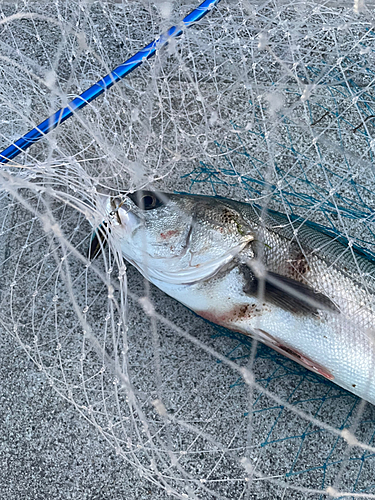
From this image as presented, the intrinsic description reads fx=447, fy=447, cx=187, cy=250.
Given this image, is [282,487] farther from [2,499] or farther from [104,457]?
[2,499]

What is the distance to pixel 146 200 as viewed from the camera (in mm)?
1754

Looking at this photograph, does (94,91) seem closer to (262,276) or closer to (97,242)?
(97,242)

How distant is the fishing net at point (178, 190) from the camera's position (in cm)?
179

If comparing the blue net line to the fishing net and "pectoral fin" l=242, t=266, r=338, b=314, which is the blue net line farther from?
"pectoral fin" l=242, t=266, r=338, b=314

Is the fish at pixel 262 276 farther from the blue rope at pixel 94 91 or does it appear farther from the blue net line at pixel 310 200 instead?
the blue rope at pixel 94 91

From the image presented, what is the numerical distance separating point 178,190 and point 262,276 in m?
0.63

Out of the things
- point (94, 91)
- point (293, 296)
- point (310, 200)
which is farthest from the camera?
point (310, 200)

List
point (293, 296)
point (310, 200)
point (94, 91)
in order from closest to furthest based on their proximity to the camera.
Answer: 1. point (293, 296)
2. point (94, 91)
3. point (310, 200)

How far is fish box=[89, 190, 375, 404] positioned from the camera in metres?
1.67

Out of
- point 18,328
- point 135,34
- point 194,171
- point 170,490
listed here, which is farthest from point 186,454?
point 135,34

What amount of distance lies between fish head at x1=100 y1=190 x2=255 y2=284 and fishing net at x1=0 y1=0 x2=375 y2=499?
0.09 meters

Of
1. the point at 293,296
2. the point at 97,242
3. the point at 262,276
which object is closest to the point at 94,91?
the point at 97,242

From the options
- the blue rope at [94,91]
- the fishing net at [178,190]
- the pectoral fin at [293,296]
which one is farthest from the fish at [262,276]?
the blue rope at [94,91]

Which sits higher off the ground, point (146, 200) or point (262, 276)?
point (146, 200)
